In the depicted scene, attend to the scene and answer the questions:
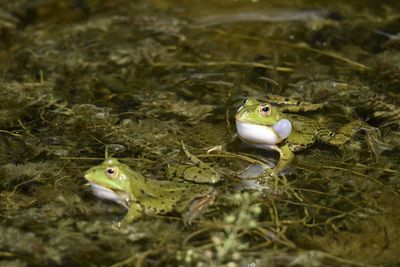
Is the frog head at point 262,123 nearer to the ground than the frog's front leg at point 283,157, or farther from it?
farther from it

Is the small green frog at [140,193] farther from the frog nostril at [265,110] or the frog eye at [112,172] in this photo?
the frog nostril at [265,110]

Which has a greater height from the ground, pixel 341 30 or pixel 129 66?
pixel 341 30

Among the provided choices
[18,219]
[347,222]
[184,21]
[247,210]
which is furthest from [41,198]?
[184,21]

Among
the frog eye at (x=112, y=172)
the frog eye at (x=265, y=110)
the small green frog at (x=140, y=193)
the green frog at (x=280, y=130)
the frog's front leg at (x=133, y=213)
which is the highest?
the frog eye at (x=265, y=110)

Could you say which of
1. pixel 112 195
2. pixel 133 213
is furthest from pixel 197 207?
pixel 112 195

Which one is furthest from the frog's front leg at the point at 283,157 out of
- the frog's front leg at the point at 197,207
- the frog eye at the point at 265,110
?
the frog's front leg at the point at 197,207

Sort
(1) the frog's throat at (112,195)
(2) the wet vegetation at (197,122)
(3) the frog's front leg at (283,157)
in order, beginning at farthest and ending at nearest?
(3) the frog's front leg at (283,157), (1) the frog's throat at (112,195), (2) the wet vegetation at (197,122)

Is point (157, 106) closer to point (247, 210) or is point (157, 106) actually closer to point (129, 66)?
point (129, 66)
